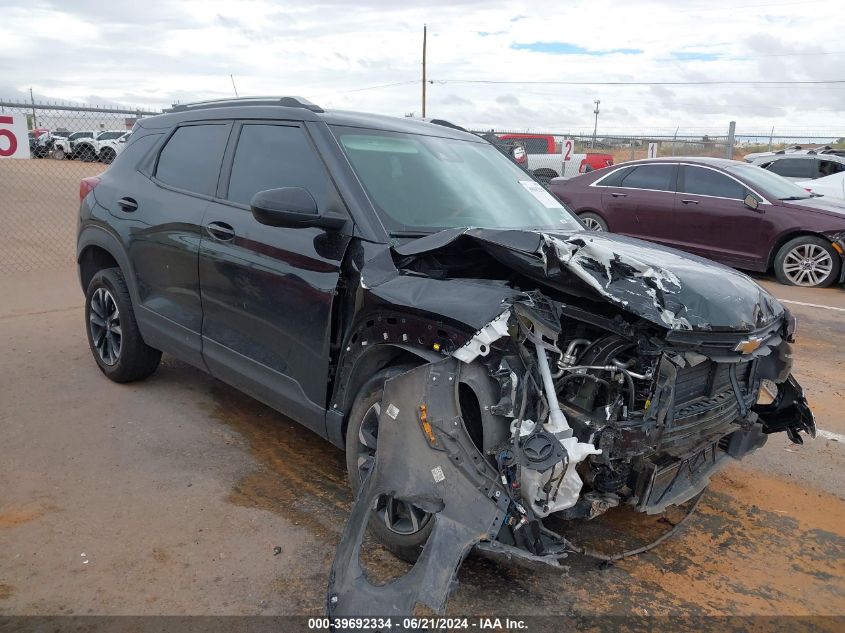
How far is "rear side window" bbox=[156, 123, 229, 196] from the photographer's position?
4.12 meters

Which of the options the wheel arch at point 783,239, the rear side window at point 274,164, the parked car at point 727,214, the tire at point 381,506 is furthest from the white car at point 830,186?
the tire at point 381,506

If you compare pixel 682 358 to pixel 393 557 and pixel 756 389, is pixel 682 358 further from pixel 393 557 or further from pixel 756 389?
pixel 393 557

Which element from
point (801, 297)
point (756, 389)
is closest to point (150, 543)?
point (756, 389)

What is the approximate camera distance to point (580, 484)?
2508mm

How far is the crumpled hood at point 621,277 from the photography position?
266cm

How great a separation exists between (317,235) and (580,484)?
65.8 inches

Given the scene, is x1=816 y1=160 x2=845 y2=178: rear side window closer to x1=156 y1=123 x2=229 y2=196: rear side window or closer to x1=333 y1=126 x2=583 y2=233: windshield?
x1=333 y1=126 x2=583 y2=233: windshield

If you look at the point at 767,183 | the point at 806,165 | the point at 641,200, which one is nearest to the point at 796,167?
the point at 806,165

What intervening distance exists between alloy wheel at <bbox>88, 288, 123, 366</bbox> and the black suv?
642 millimetres

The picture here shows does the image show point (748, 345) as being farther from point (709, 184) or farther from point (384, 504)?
point (709, 184)

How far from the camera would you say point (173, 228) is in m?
4.19

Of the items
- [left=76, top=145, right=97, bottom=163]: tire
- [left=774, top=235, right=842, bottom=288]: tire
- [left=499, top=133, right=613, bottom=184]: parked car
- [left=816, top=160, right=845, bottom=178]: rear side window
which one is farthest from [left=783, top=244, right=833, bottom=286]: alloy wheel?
[left=76, top=145, right=97, bottom=163]: tire

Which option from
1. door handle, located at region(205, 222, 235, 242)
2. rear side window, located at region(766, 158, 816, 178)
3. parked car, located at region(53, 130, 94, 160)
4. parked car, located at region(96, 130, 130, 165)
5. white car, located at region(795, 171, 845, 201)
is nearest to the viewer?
door handle, located at region(205, 222, 235, 242)

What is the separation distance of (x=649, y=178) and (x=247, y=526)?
29.6ft
